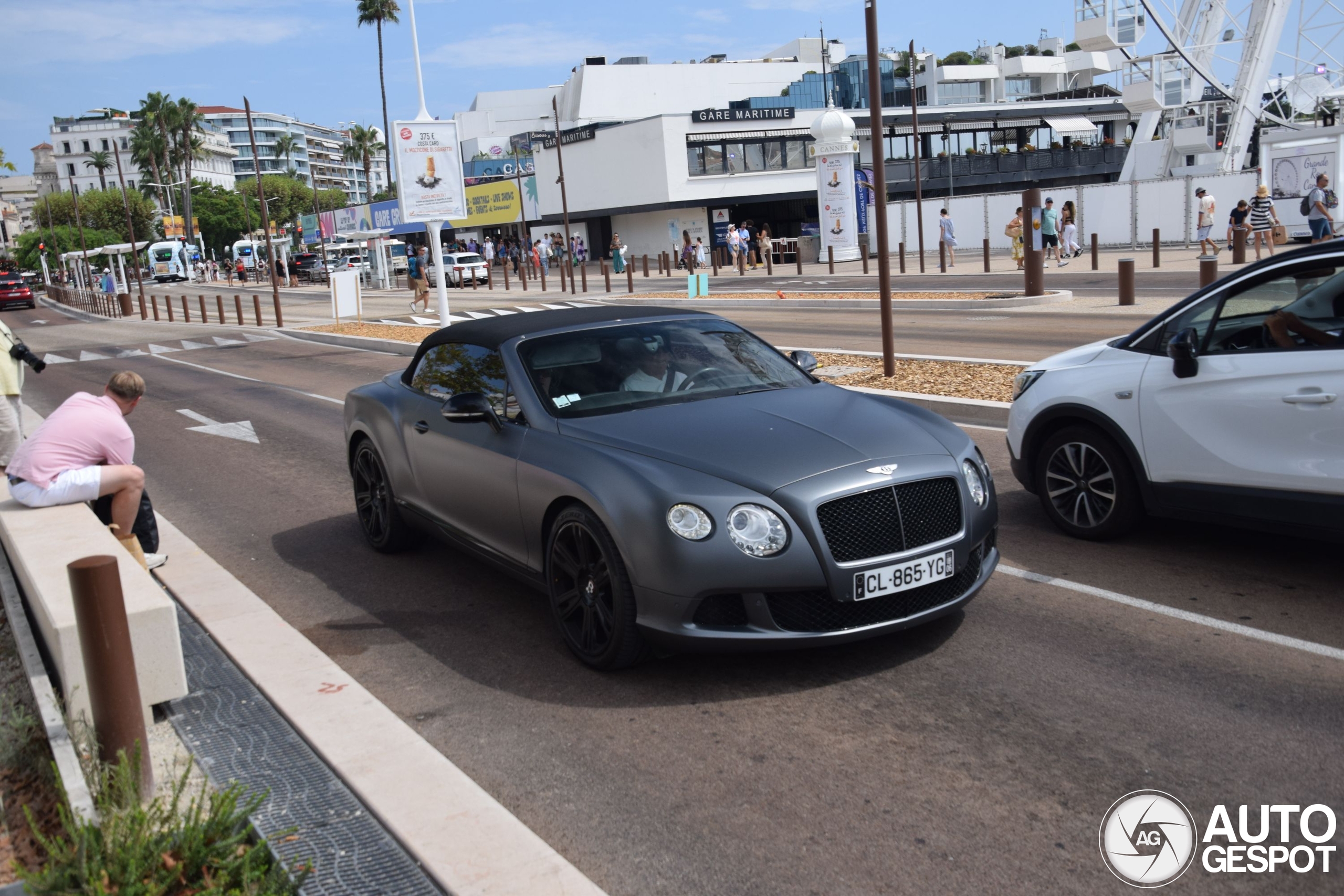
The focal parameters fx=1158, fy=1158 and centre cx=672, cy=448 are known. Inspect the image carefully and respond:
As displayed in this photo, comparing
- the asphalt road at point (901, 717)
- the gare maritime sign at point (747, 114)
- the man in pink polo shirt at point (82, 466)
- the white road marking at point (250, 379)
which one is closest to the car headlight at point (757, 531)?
the asphalt road at point (901, 717)

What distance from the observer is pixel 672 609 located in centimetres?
461

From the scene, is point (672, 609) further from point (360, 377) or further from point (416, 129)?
point (416, 129)

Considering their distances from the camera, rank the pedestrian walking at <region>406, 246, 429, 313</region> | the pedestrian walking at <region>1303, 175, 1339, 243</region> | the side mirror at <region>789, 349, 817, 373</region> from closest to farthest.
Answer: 1. the side mirror at <region>789, 349, 817, 373</region>
2. the pedestrian walking at <region>1303, 175, 1339, 243</region>
3. the pedestrian walking at <region>406, 246, 429, 313</region>

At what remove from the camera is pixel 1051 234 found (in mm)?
30750

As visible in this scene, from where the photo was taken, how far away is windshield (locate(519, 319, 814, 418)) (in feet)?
18.8

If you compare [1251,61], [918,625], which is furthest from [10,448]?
[1251,61]

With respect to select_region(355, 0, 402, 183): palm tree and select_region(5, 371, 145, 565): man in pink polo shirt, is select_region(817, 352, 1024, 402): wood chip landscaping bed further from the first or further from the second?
select_region(355, 0, 402, 183): palm tree

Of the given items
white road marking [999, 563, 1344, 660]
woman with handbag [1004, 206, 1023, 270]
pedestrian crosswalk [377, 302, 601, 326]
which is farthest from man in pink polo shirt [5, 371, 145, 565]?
woman with handbag [1004, 206, 1023, 270]

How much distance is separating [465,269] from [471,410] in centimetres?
4971

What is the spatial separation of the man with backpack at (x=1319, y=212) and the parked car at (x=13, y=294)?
204 feet

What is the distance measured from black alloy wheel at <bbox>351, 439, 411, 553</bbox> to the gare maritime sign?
5703 centimetres

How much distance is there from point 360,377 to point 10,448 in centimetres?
939

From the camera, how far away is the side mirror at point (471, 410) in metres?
5.73

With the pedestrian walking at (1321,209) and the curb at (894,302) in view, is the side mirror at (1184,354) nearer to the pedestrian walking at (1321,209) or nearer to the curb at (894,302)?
the curb at (894,302)
